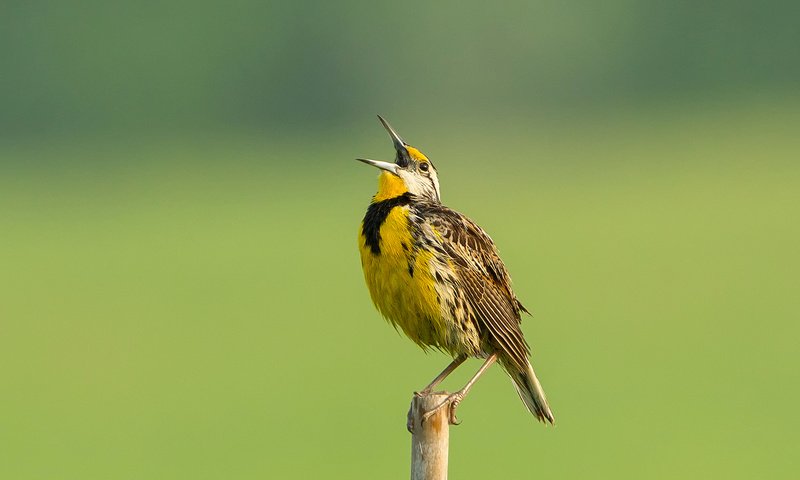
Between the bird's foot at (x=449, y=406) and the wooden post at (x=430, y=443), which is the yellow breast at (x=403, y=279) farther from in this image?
the wooden post at (x=430, y=443)

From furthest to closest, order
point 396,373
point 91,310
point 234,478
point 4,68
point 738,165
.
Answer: point 4,68 < point 738,165 < point 91,310 < point 396,373 < point 234,478

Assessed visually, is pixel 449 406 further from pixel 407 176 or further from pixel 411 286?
Result: pixel 407 176

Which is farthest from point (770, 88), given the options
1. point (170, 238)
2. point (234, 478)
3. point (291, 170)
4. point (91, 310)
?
point (234, 478)

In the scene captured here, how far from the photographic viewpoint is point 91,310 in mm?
16734

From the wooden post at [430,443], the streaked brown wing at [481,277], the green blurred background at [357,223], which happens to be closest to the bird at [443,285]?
the streaked brown wing at [481,277]

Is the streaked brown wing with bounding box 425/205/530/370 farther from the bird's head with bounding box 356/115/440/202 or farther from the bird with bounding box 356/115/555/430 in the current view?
the bird's head with bounding box 356/115/440/202

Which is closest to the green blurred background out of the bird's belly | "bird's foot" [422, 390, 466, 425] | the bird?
the bird

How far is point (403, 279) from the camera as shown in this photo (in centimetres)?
399

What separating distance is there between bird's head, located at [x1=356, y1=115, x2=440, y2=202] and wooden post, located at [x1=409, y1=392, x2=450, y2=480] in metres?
0.88

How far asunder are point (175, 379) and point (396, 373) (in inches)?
83.2

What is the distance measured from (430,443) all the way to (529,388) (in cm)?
80

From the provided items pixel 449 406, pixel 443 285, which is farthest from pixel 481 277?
pixel 449 406

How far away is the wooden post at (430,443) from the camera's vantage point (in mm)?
3406

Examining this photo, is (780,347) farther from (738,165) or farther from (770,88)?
(770,88)
